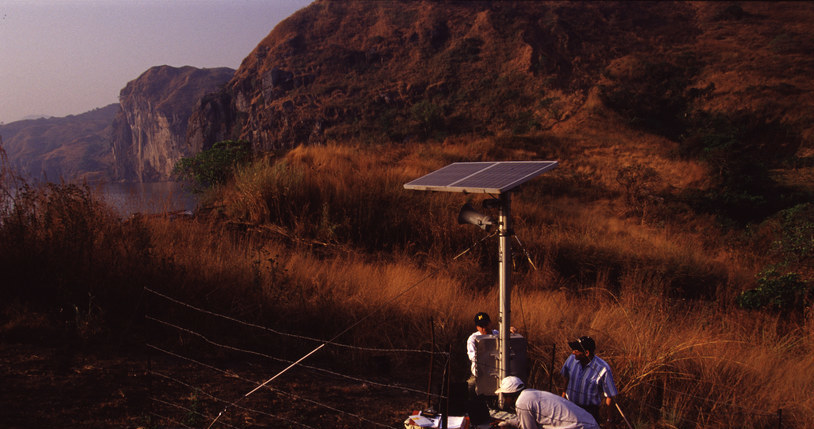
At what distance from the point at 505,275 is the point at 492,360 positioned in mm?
835

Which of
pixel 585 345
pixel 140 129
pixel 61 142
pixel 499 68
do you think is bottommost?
pixel 585 345

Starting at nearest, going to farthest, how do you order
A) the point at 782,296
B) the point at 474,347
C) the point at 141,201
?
the point at 474,347, the point at 782,296, the point at 141,201

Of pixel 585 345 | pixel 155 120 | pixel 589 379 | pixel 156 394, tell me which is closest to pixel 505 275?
pixel 585 345

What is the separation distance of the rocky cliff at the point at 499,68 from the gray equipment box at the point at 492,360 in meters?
24.7

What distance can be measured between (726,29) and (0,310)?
53371 mm

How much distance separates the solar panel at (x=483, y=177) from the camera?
10.7 ft

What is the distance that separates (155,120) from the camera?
101375mm

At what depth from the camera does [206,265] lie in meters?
6.09

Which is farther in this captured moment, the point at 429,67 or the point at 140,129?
the point at 140,129

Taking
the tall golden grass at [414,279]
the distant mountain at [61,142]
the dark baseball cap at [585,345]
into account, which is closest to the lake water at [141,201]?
the tall golden grass at [414,279]

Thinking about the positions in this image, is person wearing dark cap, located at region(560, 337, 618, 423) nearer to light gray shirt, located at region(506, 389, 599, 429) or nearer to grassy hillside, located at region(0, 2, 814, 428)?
light gray shirt, located at region(506, 389, 599, 429)

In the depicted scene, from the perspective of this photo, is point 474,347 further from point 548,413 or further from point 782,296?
point 782,296

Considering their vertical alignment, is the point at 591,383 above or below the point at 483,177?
below

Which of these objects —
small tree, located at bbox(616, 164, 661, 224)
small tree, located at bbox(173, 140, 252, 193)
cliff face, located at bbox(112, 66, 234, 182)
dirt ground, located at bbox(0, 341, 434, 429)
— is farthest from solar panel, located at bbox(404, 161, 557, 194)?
cliff face, located at bbox(112, 66, 234, 182)
